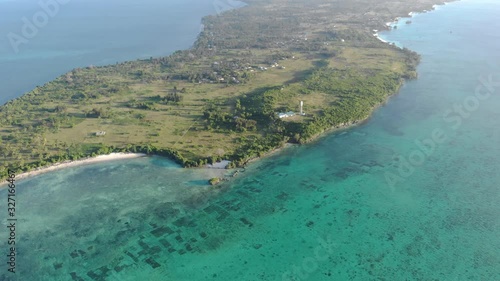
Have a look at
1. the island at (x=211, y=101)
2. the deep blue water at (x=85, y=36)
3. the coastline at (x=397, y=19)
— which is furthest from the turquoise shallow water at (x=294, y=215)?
the coastline at (x=397, y=19)

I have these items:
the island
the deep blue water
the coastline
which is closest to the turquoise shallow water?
the island

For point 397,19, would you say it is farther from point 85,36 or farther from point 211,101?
point 85,36

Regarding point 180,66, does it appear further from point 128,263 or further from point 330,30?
point 128,263

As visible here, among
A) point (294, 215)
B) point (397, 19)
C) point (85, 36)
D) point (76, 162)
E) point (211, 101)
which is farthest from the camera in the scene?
point (397, 19)

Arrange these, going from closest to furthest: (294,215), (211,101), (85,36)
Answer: (294,215) → (211,101) → (85,36)

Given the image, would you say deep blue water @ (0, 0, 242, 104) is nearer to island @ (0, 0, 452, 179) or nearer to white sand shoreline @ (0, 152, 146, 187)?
island @ (0, 0, 452, 179)

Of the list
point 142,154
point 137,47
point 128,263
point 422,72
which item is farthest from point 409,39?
point 128,263

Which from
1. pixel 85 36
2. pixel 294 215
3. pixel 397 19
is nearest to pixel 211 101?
pixel 294 215
